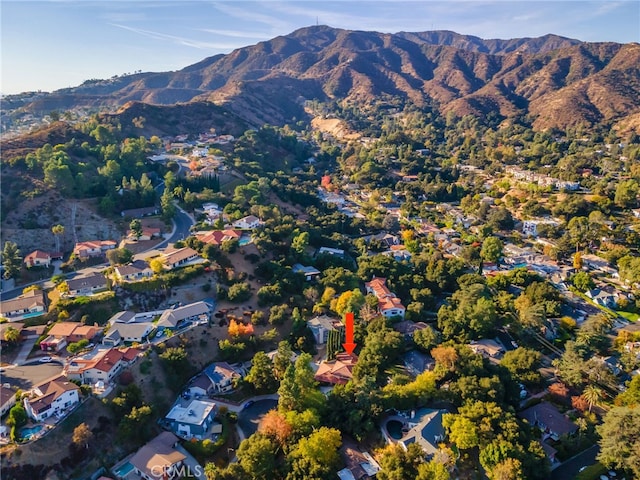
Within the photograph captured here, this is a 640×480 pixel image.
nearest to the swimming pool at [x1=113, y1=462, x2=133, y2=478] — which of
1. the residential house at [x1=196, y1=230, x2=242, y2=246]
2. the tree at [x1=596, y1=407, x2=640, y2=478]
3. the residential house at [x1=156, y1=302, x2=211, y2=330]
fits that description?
the residential house at [x1=156, y1=302, x2=211, y2=330]

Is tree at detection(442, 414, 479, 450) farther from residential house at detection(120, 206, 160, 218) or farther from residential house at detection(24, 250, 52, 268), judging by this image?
residential house at detection(120, 206, 160, 218)

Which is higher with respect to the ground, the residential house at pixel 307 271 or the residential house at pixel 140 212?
the residential house at pixel 140 212

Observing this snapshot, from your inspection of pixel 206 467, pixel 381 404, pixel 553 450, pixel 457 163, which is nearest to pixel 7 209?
pixel 206 467

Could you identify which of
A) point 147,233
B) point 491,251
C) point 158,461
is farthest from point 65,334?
point 491,251

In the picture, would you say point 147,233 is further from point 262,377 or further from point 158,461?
point 158,461

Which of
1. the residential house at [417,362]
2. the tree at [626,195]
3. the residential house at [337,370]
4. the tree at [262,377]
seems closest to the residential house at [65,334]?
the tree at [262,377]

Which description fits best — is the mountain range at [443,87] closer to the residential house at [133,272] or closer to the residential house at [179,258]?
the residential house at [179,258]
